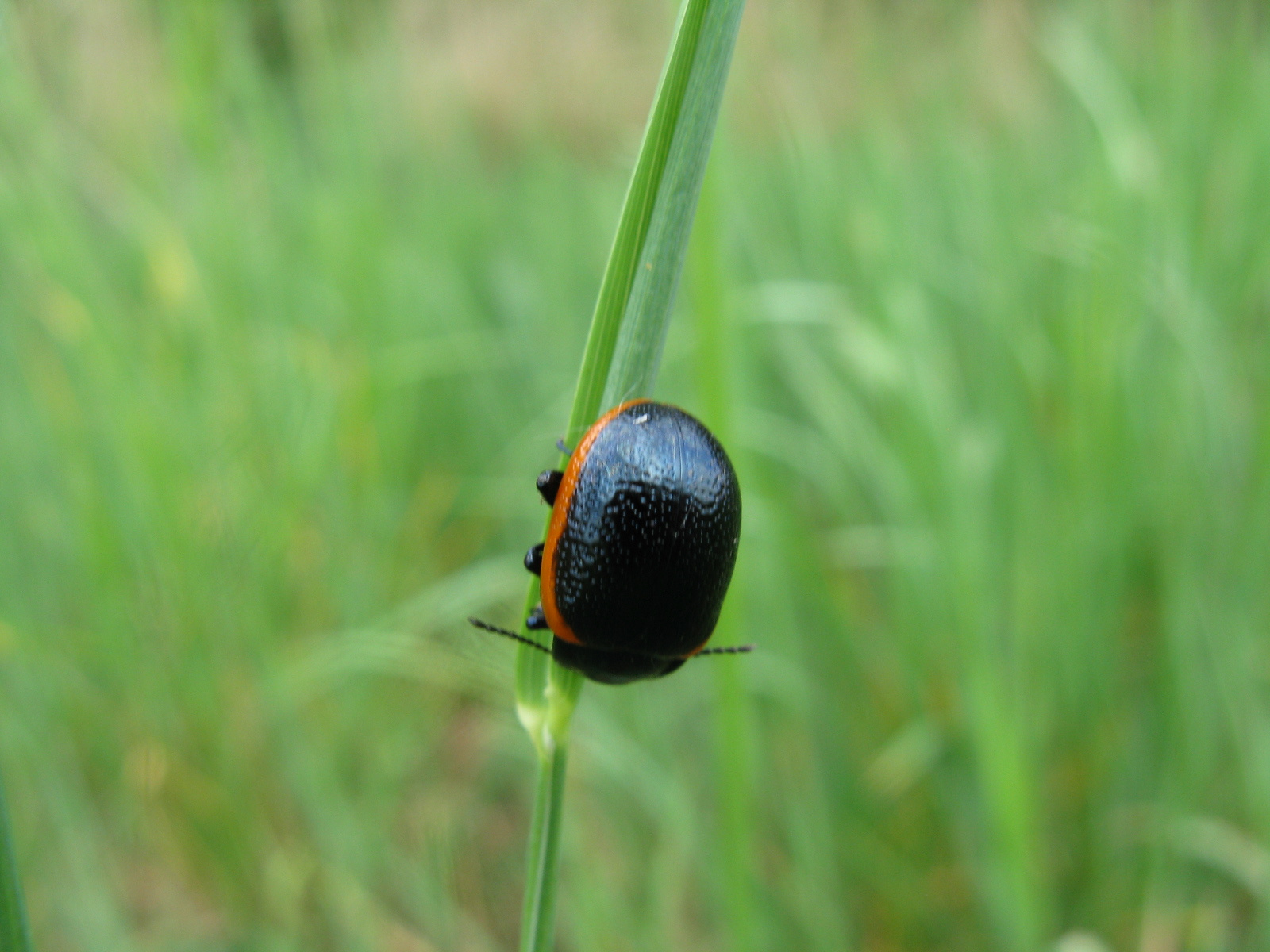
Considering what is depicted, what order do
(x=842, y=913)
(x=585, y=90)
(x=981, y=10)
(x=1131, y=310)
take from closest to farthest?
(x=842, y=913)
(x=1131, y=310)
(x=981, y=10)
(x=585, y=90)

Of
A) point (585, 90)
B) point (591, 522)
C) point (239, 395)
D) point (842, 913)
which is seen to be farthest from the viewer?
point (585, 90)

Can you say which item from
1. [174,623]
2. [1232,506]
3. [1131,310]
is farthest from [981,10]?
[174,623]

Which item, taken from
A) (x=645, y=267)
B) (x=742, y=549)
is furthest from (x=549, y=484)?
(x=742, y=549)

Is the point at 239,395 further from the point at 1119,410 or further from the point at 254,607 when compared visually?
the point at 1119,410

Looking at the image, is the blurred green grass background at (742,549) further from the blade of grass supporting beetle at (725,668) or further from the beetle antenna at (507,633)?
the beetle antenna at (507,633)

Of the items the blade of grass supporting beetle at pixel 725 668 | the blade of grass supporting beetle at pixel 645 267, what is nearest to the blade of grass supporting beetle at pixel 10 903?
the blade of grass supporting beetle at pixel 645 267

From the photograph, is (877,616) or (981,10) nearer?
(877,616)

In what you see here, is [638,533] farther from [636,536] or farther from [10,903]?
[10,903]

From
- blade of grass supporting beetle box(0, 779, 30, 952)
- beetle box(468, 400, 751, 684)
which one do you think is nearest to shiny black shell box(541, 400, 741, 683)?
beetle box(468, 400, 751, 684)
